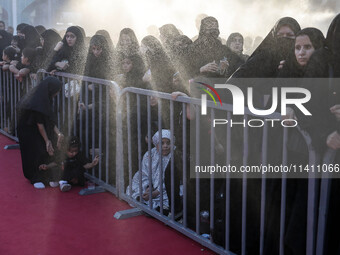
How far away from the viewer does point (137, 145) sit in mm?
5047

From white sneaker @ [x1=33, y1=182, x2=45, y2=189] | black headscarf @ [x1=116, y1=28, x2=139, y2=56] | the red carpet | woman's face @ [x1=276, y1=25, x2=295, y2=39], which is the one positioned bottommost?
the red carpet

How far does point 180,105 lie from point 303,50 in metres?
1.48

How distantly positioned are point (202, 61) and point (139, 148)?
1.22m

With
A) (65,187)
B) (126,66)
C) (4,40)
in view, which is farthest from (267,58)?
(4,40)

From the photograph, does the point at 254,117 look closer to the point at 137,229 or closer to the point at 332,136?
the point at 332,136

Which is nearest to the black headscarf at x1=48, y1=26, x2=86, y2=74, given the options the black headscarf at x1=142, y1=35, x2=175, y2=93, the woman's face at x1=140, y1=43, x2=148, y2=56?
the woman's face at x1=140, y1=43, x2=148, y2=56

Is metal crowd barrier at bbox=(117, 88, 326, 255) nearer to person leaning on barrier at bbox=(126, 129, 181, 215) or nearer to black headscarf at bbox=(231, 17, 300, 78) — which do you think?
person leaning on barrier at bbox=(126, 129, 181, 215)

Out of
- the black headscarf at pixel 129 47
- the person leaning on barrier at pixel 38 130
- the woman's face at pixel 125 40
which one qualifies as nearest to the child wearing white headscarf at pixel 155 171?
the person leaning on barrier at pixel 38 130

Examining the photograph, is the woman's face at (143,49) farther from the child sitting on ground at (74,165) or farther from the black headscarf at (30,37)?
the black headscarf at (30,37)

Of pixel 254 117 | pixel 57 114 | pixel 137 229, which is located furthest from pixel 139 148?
pixel 57 114

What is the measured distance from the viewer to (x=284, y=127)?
118 inches

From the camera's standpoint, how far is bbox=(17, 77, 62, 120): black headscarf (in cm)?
554

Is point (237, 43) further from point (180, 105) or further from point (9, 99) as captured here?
point (9, 99)

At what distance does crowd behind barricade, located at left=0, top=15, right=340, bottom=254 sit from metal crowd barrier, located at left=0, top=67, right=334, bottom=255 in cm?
5
